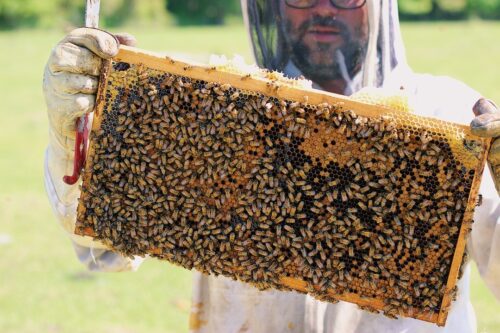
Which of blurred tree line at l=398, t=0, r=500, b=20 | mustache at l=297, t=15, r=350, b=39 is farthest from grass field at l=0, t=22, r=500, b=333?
blurred tree line at l=398, t=0, r=500, b=20

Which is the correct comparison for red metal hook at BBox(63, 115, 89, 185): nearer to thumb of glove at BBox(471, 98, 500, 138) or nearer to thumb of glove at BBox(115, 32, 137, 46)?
thumb of glove at BBox(115, 32, 137, 46)

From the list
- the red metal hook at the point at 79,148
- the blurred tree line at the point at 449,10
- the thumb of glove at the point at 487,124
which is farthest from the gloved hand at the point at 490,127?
the blurred tree line at the point at 449,10

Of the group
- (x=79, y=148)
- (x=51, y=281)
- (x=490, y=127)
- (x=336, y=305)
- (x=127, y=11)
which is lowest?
(x=127, y=11)

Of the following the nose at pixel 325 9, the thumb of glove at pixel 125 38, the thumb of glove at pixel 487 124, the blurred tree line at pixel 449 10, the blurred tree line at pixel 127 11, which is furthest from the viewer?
the blurred tree line at pixel 449 10

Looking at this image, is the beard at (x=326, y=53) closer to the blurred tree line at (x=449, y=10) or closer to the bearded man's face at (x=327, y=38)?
the bearded man's face at (x=327, y=38)

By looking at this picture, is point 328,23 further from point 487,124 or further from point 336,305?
point 336,305

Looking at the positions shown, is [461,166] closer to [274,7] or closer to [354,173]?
[354,173]

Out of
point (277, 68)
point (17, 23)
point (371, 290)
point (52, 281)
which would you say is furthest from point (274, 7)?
point (17, 23)

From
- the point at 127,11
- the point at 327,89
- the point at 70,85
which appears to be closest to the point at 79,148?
the point at 70,85
